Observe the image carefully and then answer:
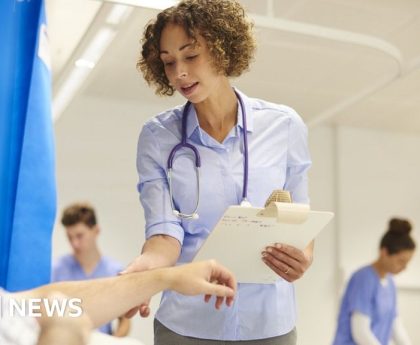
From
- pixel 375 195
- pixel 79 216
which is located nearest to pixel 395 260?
pixel 79 216

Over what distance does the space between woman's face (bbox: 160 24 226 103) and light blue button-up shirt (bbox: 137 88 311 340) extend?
0.28ft

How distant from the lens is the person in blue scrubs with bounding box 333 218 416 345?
3.05 metres

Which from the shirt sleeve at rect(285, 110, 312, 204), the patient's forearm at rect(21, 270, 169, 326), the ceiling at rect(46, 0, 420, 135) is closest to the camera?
the patient's forearm at rect(21, 270, 169, 326)

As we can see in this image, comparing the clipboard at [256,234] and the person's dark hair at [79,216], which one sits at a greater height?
the person's dark hair at [79,216]

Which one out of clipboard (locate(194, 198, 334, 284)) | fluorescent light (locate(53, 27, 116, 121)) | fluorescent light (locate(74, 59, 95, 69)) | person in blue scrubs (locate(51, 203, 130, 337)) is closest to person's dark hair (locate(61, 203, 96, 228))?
person in blue scrubs (locate(51, 203, 130, 337))

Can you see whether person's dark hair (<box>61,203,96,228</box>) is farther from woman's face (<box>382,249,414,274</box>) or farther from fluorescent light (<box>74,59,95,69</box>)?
woman's face (<box>382,249,414,274</box>)

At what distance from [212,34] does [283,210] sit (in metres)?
0.42

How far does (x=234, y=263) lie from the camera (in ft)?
4.05

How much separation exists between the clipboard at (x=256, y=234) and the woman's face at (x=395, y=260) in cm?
208

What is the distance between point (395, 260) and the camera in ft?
10.7

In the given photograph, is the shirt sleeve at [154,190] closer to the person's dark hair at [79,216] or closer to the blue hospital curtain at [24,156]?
the blue hospital curtain at [24,156]

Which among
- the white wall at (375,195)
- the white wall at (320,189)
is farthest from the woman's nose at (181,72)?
the white wall at (375,195)

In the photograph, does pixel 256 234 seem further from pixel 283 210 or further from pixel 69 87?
pixel 69 87

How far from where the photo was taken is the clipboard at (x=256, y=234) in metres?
1.09
